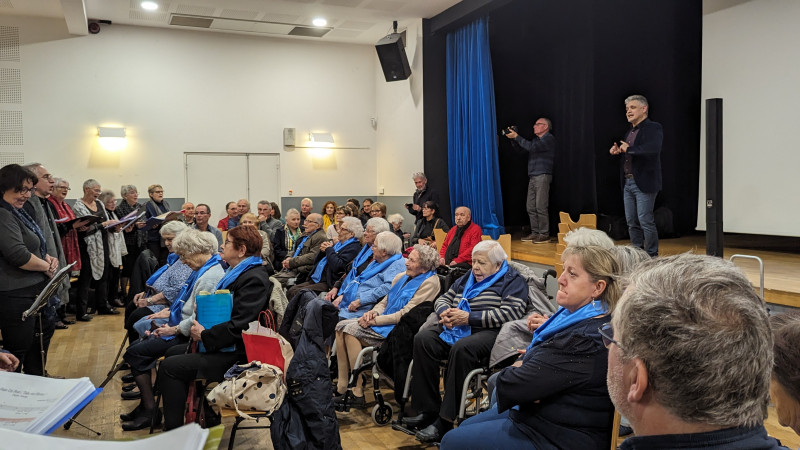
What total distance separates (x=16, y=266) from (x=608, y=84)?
6282 millimetres

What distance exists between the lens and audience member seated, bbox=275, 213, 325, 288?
5.95 meters

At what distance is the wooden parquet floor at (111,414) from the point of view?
3299mm

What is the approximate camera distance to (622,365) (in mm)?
1022

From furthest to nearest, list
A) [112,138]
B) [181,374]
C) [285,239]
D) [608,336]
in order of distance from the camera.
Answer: [112,138] → [285,239] → [181,374] → [608,336]

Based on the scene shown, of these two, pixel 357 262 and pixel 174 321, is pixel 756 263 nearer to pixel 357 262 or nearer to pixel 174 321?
pixel 357 262

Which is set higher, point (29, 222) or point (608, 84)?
point (608, 84)

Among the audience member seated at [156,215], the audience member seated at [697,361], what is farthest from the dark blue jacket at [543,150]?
the audience member seated at [697,361]

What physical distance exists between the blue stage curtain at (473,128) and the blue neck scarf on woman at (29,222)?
524 cm

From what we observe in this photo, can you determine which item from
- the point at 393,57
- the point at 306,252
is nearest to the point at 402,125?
the point at 393,57

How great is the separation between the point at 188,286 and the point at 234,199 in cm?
660

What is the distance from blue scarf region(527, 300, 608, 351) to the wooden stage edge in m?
1.29

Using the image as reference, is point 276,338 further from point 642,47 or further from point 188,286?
point 642,47

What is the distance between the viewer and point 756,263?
5.34 metres

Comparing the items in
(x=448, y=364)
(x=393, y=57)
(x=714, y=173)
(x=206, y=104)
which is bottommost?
(x=448, y=364)
